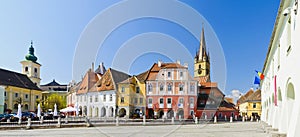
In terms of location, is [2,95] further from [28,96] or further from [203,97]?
[203,97]

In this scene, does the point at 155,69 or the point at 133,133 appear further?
the point at 155,69

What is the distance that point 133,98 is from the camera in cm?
4438

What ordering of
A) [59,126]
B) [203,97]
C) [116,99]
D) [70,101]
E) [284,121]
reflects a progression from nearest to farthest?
[284,121]
[59,126]
[116,99]
[203,97]
[70,101]

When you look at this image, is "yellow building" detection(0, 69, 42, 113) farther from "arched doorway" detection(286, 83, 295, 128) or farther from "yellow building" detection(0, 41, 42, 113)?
"arched doorway" detection(286, 83, 295, 128)

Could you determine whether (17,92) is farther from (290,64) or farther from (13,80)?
(290,64)

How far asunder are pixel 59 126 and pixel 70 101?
35.7 metres

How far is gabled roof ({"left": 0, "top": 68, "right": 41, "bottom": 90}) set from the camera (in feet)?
192

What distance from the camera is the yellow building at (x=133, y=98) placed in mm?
41000

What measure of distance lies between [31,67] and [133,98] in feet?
146

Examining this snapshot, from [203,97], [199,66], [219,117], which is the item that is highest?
[199,66]

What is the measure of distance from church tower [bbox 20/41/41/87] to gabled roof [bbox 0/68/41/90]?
12785mm

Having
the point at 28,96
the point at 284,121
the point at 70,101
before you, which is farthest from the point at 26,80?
the point at 284,121

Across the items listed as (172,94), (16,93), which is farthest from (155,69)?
(16,93)

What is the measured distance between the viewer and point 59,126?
88.8 feet
